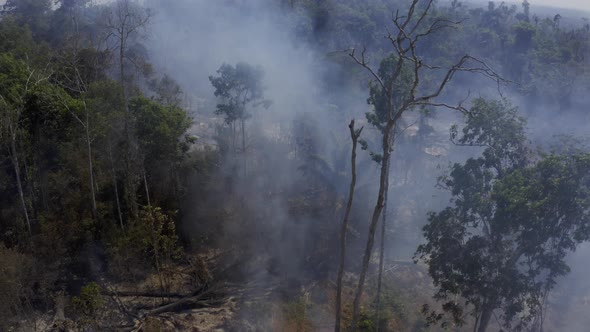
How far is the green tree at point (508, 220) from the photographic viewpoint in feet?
27.5

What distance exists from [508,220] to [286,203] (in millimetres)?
7581

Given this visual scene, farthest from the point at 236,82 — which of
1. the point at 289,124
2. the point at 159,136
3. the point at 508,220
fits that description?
the point at 508,220

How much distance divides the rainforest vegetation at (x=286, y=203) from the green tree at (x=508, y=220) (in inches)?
1.6

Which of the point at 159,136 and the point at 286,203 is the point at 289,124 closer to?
the point at 286,203

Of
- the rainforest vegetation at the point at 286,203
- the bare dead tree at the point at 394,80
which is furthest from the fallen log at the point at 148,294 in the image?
the bare dead tree at the point at 394,80

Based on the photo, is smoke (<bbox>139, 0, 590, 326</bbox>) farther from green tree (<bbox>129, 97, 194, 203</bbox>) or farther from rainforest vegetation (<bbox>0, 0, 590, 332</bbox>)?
green tree (<bbox>129, 97, 194, 203</bbox>)

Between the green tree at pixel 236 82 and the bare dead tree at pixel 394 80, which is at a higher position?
the green tree at pixel 236 82

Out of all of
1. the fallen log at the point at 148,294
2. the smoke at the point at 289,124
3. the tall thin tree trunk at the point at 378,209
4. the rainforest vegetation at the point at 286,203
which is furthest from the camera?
the smoke at the point at 289,124

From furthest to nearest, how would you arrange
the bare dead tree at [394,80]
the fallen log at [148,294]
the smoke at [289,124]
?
the smoke at [289,124] → the fallen log at [148,294] → the bare dead tree at [394,80]

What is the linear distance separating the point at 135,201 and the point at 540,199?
10.1 metres

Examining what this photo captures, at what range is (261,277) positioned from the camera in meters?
12.3

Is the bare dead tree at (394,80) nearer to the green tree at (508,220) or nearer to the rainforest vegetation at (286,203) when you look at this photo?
the rainforest vegetation at (286,203)

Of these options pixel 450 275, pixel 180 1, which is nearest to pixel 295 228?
pixel 450 275

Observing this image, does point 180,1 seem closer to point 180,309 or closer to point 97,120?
point 97,120
